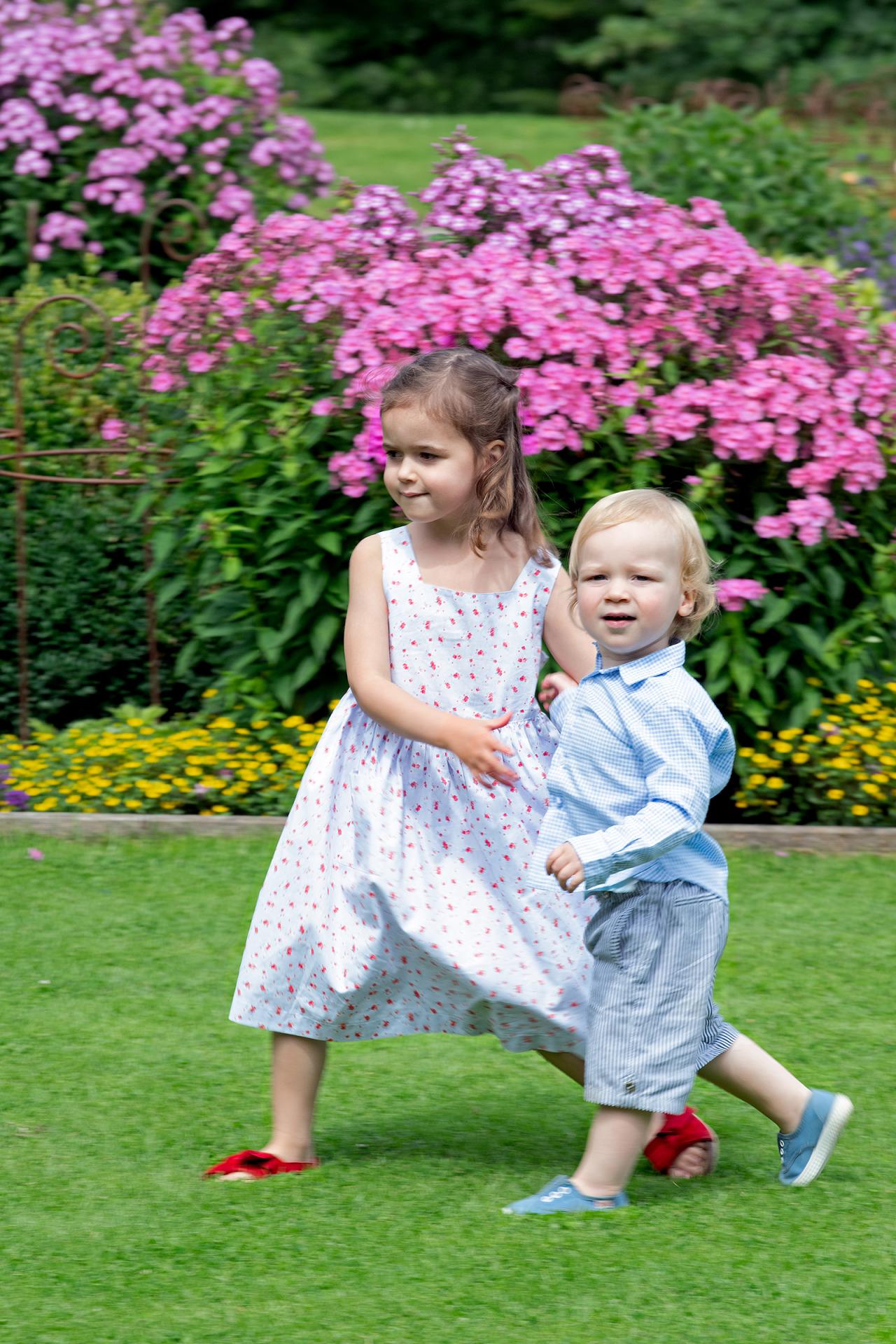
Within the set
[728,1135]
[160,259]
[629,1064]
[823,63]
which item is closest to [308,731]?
[728,1135]

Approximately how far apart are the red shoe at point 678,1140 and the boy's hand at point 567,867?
675mm

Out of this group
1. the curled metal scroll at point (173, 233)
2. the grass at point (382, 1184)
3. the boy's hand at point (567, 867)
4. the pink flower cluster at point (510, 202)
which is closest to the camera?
the grass at point (382, 1184)

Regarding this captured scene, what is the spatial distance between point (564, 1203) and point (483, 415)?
129 cm

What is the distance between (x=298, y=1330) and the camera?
2541 mm

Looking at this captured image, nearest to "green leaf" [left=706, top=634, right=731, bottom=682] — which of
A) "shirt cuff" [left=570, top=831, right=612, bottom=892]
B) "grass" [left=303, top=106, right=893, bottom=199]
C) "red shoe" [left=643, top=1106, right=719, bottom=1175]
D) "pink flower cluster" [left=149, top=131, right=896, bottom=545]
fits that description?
"pink flower cluster" [left=149, top=131, right=896, bottom=545]

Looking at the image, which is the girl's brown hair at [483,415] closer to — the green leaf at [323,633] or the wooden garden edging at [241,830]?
the wooden garden edging at [241,830]

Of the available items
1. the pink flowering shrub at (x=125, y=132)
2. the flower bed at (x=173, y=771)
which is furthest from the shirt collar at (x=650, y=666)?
the pink flowering shrub at (x=125, y=132)

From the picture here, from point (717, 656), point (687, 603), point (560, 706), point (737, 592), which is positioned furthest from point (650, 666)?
point (717, 656)

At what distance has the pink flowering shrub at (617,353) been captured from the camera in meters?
5.34

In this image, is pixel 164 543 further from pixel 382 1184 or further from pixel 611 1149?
pixel 611 1149

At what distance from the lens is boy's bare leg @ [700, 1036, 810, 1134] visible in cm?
303

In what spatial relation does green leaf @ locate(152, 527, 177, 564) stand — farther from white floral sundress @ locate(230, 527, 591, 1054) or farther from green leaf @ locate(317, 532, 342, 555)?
white floral sundress @ locate(230, 527, 591, 1054)

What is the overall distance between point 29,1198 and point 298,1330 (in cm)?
68

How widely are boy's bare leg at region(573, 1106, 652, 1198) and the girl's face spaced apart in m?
1.02
